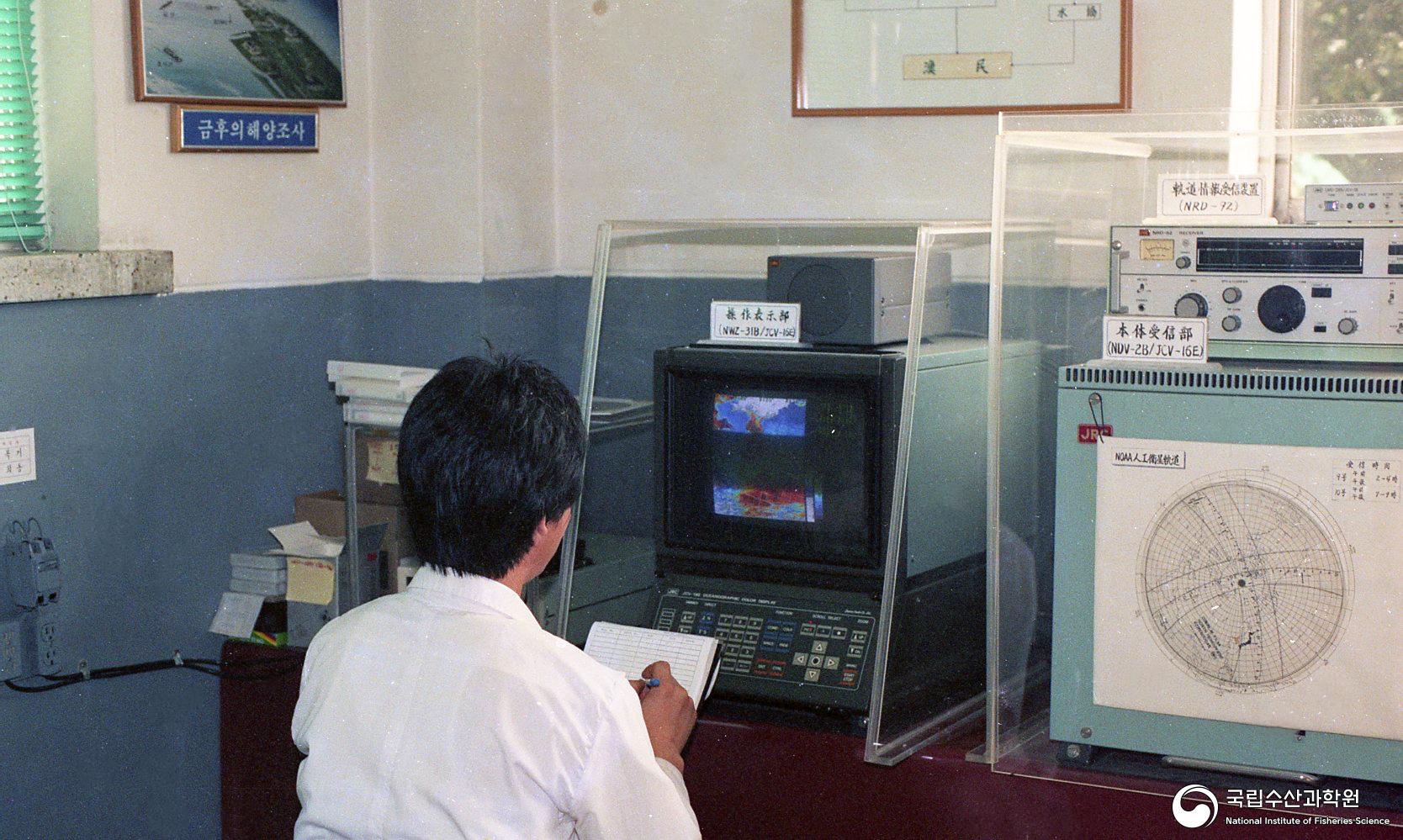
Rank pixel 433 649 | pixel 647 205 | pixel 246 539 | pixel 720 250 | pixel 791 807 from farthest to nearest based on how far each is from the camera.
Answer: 1. pixel 647 205
2. pixel 246 539
3. pixel 720 250
4. pixel 791 807
5. pixel 433 649

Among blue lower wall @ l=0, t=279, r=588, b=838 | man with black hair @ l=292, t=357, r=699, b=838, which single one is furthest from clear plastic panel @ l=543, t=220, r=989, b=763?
blue lower wall @ l=0, t=279, r=588, b=838

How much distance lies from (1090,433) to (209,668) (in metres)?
1.82

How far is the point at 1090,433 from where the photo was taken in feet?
6.12

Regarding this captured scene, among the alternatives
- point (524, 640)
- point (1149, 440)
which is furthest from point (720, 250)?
point (524, 640)

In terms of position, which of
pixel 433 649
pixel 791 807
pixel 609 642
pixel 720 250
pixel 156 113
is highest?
pixel 156 113

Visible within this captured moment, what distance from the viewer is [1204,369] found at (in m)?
1.81

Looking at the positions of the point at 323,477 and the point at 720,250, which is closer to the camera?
the point at 720,250

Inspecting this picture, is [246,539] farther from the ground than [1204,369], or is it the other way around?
[1204,369]

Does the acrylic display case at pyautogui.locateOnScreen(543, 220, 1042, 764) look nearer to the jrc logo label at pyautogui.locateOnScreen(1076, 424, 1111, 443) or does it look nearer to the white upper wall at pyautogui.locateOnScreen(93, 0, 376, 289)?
the jrc logo label at pyautogui.locateOnScreen(1076, 424, 1111, 443)

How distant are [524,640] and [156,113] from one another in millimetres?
1691

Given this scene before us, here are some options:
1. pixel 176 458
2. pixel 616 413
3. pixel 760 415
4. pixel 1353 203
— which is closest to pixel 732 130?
pixel 616 413

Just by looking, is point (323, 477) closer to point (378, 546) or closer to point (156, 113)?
point (378, 546)

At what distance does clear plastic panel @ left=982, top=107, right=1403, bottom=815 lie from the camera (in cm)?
184

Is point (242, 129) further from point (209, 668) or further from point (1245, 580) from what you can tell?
point (1245, 580)
